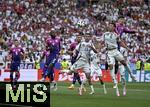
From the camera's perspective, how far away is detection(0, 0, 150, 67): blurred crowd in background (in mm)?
43438

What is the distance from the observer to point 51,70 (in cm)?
2692

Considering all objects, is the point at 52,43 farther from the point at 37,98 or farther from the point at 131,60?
the point at 131,60

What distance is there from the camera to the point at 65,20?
47.2 m

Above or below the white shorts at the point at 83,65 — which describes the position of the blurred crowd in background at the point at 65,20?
above

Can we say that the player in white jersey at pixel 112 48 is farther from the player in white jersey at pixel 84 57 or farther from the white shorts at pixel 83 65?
the white shorts at pixel 83 65

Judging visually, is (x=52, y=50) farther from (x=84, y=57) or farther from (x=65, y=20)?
(x=65, y=20)

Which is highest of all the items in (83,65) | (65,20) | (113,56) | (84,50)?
(65,20)

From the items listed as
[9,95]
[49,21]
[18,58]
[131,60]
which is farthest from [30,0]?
[9,95]

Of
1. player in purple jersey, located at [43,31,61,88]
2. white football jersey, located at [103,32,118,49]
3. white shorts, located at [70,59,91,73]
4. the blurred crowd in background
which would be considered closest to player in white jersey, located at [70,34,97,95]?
white shorts, located at [70,59,91,73]

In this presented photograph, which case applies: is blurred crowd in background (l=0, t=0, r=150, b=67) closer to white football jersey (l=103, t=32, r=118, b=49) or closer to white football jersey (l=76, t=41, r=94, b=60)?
white football jersey (l=76, t=41, r=94, b=60)

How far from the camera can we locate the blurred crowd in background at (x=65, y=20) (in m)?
43.4

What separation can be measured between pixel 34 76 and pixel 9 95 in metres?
23.5

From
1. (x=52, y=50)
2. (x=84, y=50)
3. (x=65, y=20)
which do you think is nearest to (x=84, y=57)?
(x=84, y=50)

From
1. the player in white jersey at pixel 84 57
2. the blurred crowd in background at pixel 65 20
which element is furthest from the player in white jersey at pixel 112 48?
the blurred crowd in background at pixel 65 20
